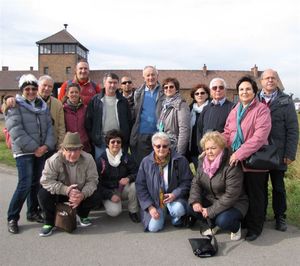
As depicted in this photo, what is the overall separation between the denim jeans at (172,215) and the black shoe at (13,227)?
71.5 inches

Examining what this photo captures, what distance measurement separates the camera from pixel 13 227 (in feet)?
15.9

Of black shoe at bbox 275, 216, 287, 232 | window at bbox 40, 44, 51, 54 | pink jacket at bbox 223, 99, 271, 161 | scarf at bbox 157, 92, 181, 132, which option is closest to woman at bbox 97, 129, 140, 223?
scarf at bbox 157, 92, 181, 132

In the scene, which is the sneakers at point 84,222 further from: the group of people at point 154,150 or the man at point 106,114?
the man at point 106,114

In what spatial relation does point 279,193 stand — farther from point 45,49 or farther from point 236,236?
point 45,49

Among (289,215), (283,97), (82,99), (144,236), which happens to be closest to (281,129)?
(283,97)

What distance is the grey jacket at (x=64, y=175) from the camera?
484cm

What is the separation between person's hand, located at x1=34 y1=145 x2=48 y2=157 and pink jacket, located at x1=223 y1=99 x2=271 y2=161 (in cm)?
267

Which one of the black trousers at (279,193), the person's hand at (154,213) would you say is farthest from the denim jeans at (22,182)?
the black trousers at (279,193)

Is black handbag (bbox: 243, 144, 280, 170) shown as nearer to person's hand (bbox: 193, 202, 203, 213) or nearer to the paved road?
person's hand (bbox: 193, 202, 203, 213)

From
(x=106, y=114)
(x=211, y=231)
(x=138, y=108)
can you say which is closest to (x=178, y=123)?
(x=138, y=108)

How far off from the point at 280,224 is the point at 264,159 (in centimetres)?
111

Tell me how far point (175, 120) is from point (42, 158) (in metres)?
2.08

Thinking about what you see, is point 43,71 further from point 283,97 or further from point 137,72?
point 283,97

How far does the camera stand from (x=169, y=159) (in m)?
5.17
